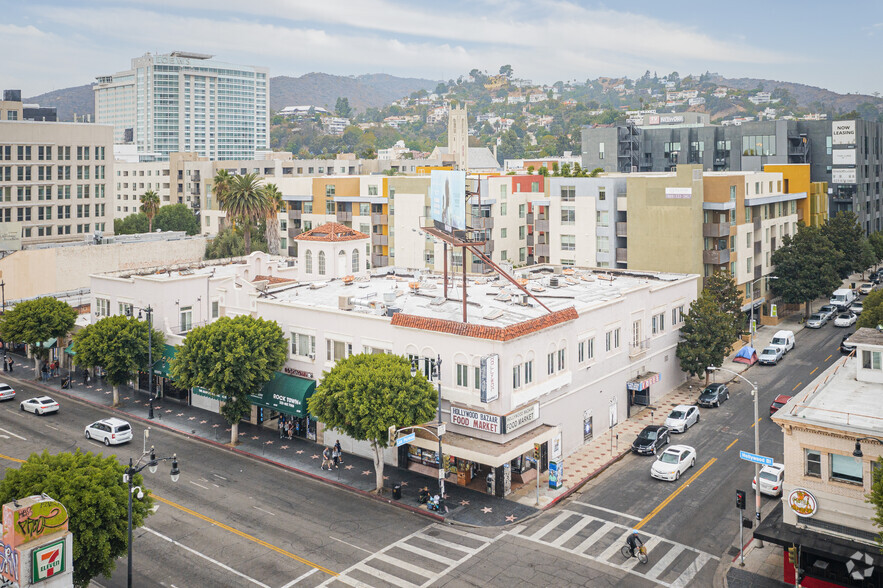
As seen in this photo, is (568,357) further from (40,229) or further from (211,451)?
(40,229)

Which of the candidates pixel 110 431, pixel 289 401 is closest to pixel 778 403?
pixel 289 401

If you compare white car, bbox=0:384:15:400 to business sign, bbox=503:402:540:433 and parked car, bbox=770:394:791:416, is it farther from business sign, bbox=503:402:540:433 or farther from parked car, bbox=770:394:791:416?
parked car, bbox=770:394:791:416

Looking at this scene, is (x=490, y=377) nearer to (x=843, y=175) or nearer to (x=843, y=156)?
(x=843, y=175)

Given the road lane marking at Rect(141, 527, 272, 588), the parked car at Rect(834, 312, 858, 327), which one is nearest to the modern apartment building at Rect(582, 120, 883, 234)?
the parked car at Rect(834, 312, 858, 327)

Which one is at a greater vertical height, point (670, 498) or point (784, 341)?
point (784, 341)

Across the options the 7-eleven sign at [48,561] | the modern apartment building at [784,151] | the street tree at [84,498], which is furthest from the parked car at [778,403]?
the modern apartment building at [784,151]

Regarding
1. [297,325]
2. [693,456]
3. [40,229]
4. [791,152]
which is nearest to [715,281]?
[693,456]
